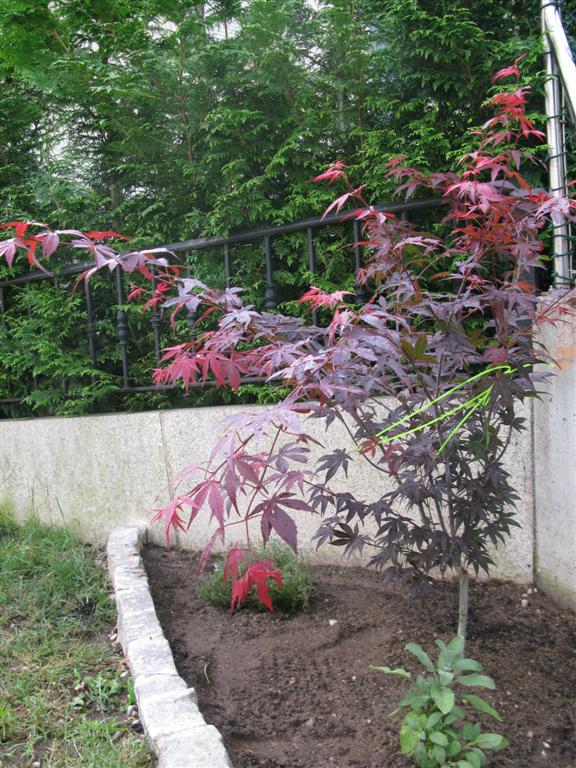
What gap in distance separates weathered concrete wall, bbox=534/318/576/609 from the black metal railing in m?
0.84

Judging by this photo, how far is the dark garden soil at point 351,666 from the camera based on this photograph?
1874 millimetres

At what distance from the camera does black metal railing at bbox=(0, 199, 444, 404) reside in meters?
3.05

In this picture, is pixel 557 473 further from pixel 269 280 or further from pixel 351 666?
pixel 269 280

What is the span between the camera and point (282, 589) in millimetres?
2596

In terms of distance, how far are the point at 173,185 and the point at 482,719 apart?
10.5 feet

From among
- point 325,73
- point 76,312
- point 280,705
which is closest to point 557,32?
point 325,73

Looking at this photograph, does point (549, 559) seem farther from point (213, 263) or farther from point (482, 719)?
point (213, 263)

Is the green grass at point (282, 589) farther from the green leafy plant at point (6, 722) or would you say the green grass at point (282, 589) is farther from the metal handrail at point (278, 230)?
the metal handrail at point (278, 230)

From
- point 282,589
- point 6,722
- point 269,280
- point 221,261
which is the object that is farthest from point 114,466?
point 6,722

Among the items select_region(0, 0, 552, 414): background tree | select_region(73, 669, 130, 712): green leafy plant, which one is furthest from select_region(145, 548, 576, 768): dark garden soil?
select_region(0, 0, 552, 414): background tree

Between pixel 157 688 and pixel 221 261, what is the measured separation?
2374 mm

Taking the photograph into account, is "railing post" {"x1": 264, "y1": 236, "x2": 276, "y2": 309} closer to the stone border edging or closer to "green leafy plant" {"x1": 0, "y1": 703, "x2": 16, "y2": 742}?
the stone border edging

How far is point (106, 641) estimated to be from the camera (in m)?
2.74

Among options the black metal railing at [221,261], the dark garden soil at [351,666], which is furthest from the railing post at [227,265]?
the dark garden soil at [351,666]
